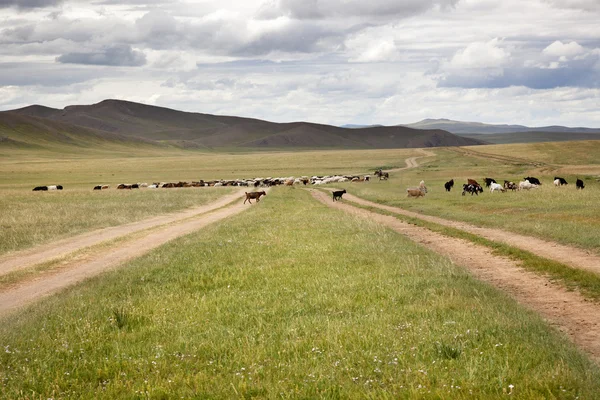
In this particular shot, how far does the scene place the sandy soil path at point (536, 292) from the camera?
996 cm

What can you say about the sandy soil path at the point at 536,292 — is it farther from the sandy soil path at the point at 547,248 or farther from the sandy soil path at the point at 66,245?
the sandy soil path at the point at 66,245

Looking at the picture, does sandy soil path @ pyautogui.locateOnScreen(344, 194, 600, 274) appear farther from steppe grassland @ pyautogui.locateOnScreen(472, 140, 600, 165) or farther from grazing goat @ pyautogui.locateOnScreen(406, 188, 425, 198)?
steppe grassland @ pyautogui.locateOnScreen(472, 140, 600, 165)

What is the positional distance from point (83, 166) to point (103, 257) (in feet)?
454

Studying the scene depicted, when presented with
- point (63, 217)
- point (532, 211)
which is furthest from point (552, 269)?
point (63, 217)

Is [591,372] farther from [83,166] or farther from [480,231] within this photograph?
[83,166]

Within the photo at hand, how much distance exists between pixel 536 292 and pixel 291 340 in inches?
268

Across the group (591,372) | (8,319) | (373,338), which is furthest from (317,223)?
(591,372)

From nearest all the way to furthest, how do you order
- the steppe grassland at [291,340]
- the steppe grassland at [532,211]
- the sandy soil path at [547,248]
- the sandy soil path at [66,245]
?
1. the steppe grassland at [291,340]
2. the sandy soil path at [547,248]
3. the sandy soil path at [66,245]
4. the steppe grassland at [532,211]

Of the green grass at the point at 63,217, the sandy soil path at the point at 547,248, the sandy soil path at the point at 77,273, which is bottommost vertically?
the green grass at the point at 63,217

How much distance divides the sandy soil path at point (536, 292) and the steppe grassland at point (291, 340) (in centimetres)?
58

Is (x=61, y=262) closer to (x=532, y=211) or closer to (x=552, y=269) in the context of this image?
(x=552, y=269)

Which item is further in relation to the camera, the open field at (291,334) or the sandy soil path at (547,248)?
the sandy soil path at (547,248)

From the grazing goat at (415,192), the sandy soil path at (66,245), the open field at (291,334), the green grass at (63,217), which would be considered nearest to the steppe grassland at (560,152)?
the grazing goat at (415,192)

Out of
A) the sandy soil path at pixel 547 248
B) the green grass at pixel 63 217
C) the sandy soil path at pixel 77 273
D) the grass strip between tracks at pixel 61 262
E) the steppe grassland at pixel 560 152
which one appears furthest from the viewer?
the steppe grassland at pixel 560 152
